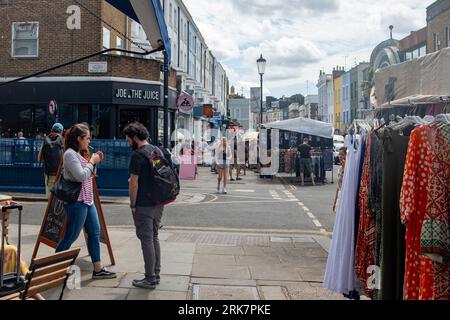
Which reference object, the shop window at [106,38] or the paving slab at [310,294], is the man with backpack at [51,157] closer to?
the paving slab at [310,294]

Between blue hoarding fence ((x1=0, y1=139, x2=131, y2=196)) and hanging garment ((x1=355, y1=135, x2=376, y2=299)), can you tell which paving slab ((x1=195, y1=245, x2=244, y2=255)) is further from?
blue hoarding fence ((x1=0, y1=139, x2=131, y2=196))

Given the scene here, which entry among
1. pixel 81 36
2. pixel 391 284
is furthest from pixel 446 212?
pixel 81 36

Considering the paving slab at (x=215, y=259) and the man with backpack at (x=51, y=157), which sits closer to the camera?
the paving slab at (x=215, y=259)

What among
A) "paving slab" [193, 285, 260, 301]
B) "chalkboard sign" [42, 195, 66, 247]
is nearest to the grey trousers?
"paving slab" [193, 285, 260, 301]

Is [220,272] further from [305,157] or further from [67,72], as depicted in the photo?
[67,72]

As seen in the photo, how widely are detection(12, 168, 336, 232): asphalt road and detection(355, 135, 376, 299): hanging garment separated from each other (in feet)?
16.4

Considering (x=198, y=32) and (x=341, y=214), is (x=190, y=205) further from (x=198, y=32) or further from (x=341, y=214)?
(x=198, y=32)

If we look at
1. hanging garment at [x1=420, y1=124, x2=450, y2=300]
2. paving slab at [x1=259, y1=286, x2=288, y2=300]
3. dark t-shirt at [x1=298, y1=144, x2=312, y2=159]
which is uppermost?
dark t-shirt at [x1=298, y1=144, x2=312, y2=159]

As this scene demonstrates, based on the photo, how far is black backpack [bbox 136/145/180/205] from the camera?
491 centimetres

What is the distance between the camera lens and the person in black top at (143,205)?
193 inches

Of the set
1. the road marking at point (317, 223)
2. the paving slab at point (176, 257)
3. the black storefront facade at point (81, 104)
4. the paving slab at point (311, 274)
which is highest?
the black storefront facade at point (81, 104)

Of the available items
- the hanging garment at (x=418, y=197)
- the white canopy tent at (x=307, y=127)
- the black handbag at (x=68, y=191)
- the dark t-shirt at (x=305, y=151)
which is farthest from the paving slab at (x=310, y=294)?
the white canopy tent at (x=307, y=127)

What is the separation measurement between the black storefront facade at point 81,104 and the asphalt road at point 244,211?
22.8 feet

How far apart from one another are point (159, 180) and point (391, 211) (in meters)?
2.46
